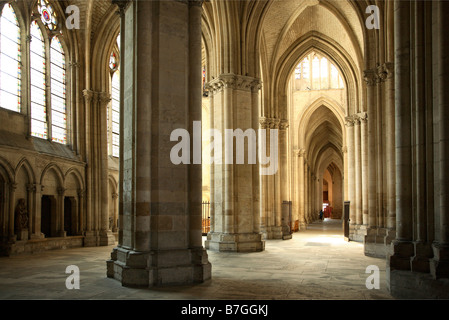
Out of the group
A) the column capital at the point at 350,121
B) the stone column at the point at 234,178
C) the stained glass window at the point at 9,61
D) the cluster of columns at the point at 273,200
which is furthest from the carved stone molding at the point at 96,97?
the column capital at the point at 350,121

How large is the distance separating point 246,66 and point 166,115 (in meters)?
8.69

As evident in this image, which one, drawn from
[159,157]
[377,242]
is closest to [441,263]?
[159,157]

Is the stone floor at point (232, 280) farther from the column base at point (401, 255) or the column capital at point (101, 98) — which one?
the column capital at point (101, 98)

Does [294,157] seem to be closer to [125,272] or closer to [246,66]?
[246,66]

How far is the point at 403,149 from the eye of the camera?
25.6ft

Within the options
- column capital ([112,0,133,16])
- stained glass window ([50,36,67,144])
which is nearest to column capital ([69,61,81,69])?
stained glass window ([50,36,67,144])

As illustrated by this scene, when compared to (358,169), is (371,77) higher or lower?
higher

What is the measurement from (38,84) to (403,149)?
1505 cm

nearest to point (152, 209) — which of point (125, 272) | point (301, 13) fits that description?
point (125, 272)

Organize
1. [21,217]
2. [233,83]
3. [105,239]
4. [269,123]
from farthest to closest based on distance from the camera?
1. [269,123]
2. [105,239]
3. [233,83]
4. [21,217]

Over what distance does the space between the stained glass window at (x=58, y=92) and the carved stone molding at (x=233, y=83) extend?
6.81m

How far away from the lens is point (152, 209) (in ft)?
28.3

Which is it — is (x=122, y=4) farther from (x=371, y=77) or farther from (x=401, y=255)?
(x=371, y=77)

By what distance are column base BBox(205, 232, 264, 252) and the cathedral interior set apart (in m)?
0.05
